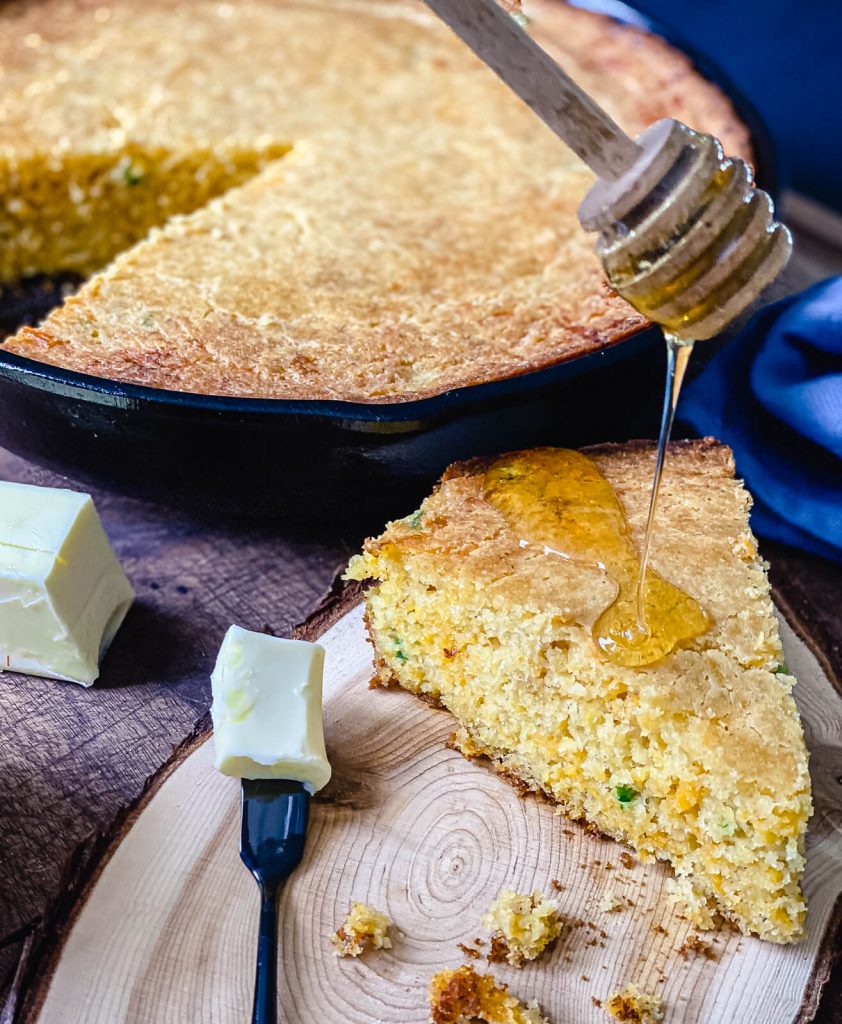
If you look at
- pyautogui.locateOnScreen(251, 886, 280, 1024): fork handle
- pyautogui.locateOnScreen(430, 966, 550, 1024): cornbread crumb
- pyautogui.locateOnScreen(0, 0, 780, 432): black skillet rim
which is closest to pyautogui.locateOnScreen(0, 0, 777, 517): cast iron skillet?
pyautogui.locateOnScreen(0, 0, 780, 432): black skillet rim

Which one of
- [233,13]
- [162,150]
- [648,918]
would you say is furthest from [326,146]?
[648,918]

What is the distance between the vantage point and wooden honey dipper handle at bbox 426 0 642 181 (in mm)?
1771

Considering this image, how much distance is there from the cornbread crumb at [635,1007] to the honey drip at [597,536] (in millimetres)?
601

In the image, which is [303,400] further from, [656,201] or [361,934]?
[361,934]

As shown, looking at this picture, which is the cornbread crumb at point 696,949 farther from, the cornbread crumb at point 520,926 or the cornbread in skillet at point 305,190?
the cornbread in skillet at point 305,190

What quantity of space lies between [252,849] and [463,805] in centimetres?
46

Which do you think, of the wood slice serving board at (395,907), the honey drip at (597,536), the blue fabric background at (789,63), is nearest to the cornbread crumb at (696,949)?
the wood slice serving board at (395,907)

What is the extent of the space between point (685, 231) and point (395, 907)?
1371mm

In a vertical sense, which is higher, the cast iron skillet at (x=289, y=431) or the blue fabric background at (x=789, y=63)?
the blue fabric background at (x=789, y=63)

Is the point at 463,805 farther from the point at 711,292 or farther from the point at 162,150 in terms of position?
the point at 162,150

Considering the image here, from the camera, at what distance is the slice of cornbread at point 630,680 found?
2021 millimetres

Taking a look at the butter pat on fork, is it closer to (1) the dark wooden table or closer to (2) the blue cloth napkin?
(1) the dark wooden table

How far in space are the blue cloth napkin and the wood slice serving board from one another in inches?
25.9

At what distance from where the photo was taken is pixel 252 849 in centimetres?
213
